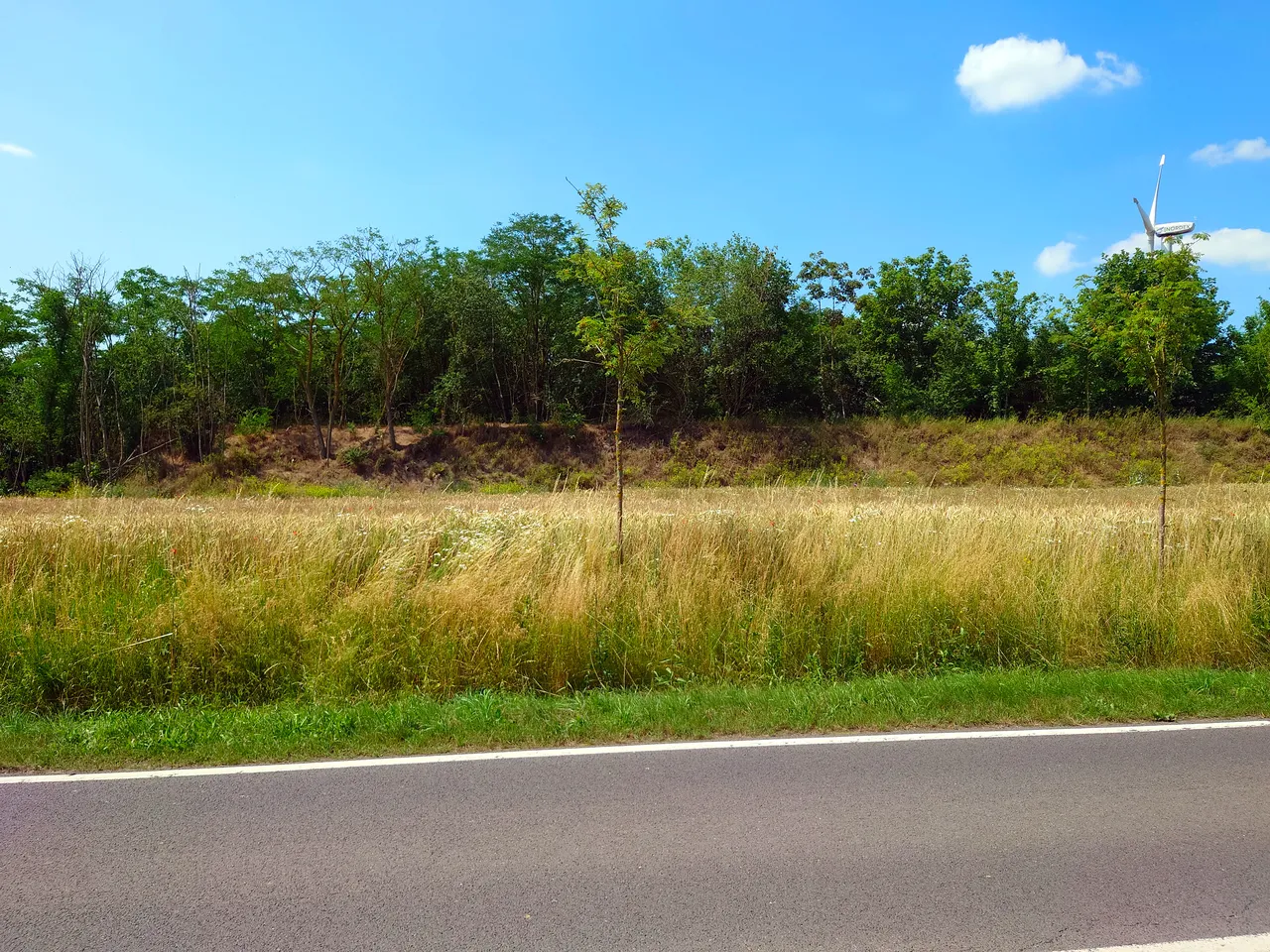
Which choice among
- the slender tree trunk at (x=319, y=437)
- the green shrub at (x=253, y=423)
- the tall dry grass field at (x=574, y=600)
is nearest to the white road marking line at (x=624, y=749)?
the tall dry grass field at (x=574, y=600)

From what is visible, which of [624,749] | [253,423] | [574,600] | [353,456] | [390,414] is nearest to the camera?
[624,749]

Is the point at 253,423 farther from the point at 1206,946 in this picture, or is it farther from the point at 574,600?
the point at 1206,946

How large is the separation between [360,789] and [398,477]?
122ft

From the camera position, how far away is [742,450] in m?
42.9

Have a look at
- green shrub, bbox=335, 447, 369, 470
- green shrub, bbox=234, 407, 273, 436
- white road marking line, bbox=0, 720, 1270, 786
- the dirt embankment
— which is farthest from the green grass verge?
green shrub, bbox=234, 407, 273, 436

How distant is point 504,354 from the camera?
151ft

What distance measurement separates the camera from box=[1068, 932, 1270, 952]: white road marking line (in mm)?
3264

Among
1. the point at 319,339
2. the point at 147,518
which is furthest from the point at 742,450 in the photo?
the point at 147,518

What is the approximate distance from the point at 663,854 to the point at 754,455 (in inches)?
1547

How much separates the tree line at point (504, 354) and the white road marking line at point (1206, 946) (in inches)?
1467

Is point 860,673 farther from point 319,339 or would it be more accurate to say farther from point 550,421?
point 319,339

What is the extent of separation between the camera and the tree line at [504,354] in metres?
41.3

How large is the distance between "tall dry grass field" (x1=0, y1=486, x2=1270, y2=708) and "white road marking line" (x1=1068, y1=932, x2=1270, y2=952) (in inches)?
179

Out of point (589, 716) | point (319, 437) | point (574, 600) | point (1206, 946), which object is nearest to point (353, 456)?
point (319, 437)
